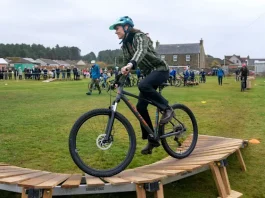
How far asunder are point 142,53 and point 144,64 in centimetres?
44

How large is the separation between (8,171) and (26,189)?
0.80 m

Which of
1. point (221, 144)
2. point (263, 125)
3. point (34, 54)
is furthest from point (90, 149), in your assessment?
point (34, 54)

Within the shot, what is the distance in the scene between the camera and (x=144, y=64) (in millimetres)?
4594

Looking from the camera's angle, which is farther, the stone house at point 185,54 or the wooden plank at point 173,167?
the stone house at point 185,54

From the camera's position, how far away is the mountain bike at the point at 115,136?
3854mm

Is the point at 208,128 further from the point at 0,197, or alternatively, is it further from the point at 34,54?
the point at 34,54

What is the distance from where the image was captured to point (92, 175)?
3.81 meters

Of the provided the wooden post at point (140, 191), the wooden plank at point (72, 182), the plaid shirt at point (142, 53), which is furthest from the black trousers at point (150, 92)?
the wooden plank at point (72, 182)

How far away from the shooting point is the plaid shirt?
13.6 ft

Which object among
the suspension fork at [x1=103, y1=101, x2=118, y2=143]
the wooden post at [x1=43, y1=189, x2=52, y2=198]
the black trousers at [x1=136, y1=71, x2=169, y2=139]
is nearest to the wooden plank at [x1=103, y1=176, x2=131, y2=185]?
the suspension fork at [x1=103, y1=101, x2=118, y2=143]

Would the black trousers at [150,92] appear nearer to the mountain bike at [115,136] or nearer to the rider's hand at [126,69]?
the mountain bike at [115,136]

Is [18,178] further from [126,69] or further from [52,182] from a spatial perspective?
[126,69]

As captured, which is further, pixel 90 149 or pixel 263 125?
pixel 263 125

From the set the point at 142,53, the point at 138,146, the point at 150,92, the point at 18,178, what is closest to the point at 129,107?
the point at 150,92
